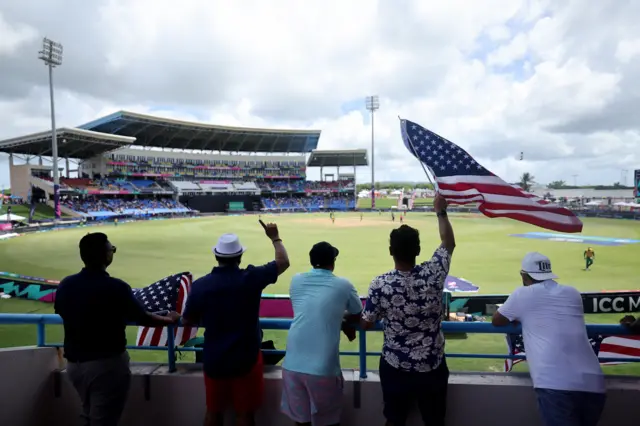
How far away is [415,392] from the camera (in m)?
2.78

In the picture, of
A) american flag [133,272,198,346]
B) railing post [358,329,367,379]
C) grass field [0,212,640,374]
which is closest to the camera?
railing post [358,329,367,379]

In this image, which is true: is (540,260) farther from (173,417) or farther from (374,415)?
(173,417)

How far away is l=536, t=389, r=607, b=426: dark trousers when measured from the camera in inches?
101

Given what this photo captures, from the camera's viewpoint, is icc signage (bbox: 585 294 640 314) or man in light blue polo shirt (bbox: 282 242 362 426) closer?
man in light blue polo shirt (bbox: 282 242 362 426)

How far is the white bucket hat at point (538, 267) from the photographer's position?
2.81 m

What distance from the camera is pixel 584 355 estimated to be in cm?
262

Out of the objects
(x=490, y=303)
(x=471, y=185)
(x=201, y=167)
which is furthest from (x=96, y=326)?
(x=201, y=167)

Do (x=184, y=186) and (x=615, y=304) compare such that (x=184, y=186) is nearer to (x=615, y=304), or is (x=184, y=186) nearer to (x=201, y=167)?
(x=201, y=167)

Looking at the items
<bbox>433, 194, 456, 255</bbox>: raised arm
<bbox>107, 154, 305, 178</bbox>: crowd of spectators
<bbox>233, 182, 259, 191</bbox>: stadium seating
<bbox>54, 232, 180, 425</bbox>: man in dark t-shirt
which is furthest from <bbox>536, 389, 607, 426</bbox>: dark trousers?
<bbox>233, 182, 259, 191</bbox>: stadium seating

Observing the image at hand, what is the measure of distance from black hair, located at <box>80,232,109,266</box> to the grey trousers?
0.74 metres

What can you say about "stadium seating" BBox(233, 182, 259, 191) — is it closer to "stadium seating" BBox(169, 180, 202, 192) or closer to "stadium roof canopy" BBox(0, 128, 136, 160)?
"stadium seating" BBox(169, 180, 202, 192)

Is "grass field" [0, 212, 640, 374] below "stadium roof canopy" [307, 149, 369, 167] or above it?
below

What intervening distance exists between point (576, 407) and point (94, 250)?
351 cm

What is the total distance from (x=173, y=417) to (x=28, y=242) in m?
36.3
